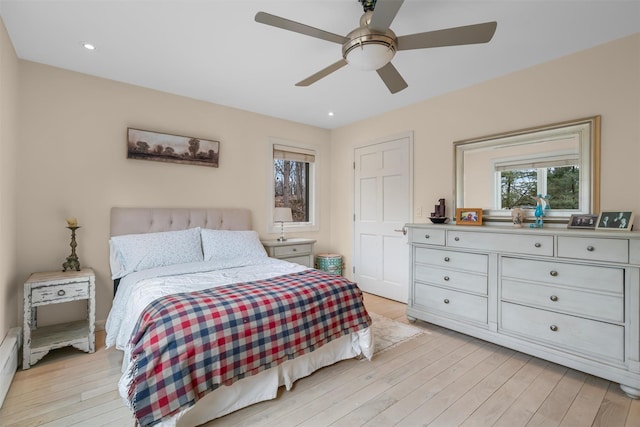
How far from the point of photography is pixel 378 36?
68.1 inches

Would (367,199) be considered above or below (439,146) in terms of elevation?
below

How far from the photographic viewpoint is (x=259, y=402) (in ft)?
6.24

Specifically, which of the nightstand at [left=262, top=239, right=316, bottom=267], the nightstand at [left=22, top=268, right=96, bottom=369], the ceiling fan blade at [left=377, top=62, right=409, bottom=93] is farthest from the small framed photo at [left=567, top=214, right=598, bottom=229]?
the nightstand at [left=22, top=268, right=96, bottom=369]

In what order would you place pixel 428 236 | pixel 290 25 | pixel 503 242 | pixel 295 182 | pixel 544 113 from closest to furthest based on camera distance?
pixel 290 25, pixel 503 242, pixel 544 113, pixel 428 236, pixel 295 182

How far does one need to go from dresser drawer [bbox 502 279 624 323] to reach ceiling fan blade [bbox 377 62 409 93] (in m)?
1.87

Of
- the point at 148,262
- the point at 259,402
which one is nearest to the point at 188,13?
the point at 148,262

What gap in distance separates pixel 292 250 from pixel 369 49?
2.78m

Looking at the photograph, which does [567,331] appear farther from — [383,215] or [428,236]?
[383,215]

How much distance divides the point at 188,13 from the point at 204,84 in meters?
1.18

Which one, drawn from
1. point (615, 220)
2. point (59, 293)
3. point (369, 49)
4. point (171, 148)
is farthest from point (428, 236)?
point (59, 293)

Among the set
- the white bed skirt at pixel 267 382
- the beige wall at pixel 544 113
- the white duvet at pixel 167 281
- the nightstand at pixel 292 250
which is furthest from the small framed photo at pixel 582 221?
the nightstand at pixel 292 250

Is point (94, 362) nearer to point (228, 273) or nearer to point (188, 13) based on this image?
point (228, 273)

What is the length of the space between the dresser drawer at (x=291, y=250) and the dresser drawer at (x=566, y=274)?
2382 mm

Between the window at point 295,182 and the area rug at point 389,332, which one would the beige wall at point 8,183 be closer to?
the window at point 295,182
